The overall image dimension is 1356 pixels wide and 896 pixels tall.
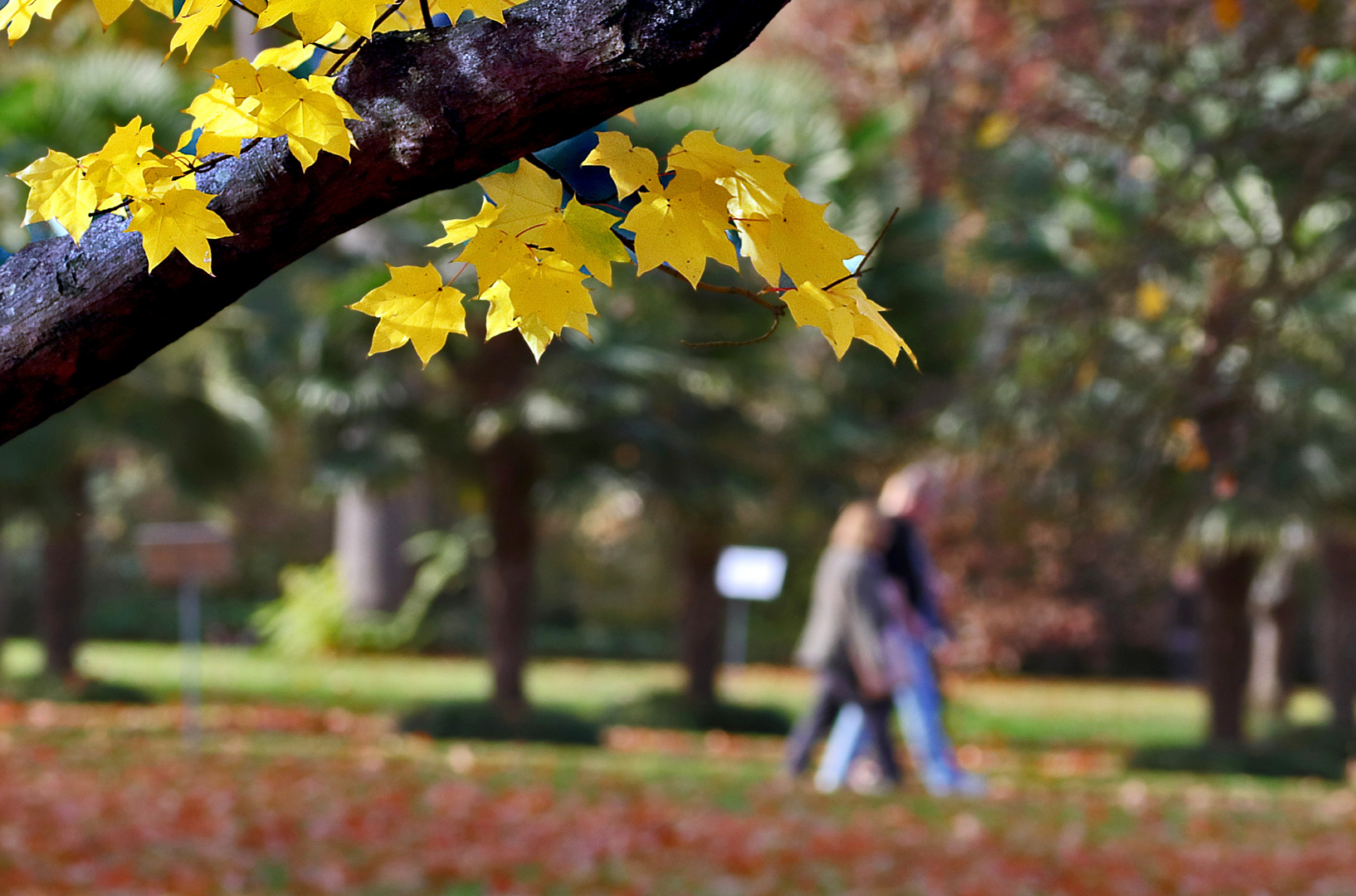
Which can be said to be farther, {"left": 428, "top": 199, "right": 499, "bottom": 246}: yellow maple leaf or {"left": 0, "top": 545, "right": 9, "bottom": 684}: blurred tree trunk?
{"left": 0, "top": 545, "right": 9, "bottom": 684}: blurred tree trunk

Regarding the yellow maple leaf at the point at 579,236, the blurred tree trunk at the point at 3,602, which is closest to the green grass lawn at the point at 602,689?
the blurred tree trunk at the point at 3,602

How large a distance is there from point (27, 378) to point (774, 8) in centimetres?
76

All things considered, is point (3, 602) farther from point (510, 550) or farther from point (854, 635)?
point (854, 635)

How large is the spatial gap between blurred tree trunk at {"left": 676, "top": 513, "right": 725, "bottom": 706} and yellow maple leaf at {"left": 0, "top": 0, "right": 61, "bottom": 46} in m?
10.2

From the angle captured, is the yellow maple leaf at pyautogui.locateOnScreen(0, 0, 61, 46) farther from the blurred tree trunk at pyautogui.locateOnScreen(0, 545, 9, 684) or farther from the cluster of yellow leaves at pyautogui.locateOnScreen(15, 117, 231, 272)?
the blurred tree trunk at pyautogui.locateOnScreen(0, 545, 9, 684)

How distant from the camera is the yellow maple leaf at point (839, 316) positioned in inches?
48.9

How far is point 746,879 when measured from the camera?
4809 millimetres

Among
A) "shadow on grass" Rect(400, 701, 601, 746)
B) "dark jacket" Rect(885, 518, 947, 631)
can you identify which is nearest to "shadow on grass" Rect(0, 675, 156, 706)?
"shadow on grass" Rect(400, 701, 601, 746)

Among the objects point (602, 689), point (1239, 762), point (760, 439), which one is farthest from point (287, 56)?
point (602, 689)

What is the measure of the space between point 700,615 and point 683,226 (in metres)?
10.6

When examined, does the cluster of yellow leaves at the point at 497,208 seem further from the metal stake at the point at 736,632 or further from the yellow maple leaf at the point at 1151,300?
the metal stake at the point at 736,632

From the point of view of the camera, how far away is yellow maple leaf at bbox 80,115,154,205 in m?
1.24

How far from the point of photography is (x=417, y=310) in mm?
1316

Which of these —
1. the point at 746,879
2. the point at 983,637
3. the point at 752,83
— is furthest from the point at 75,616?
the point at 983,637
